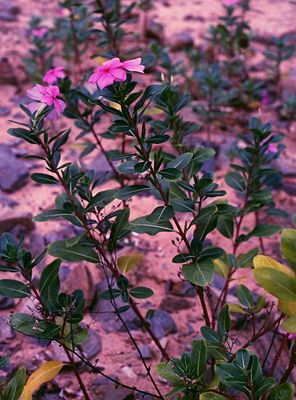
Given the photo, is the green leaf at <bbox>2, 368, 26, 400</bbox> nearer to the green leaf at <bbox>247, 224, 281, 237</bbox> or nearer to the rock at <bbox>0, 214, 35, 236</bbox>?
the green leaf at <bbox>247, 224, 281, 237</bbox>

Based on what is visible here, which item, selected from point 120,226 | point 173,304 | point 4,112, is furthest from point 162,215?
point 4,112

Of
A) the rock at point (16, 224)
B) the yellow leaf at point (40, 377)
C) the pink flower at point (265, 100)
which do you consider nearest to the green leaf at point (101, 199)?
the yellow leaf at point (40, 377)

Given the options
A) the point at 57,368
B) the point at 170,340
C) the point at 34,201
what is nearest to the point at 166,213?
the point at 57,368

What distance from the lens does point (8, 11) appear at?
22.2ft

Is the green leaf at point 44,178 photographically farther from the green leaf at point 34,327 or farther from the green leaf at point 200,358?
the green leaf at point 200,358

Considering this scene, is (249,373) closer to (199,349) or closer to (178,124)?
(199,349)

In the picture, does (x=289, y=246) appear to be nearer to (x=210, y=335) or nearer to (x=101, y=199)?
(x=210, y=335)

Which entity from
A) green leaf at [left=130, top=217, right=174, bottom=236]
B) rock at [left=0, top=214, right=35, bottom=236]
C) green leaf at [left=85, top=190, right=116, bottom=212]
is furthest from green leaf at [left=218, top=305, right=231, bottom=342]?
rock at [left=0, top=214, right=35, bottom=236]

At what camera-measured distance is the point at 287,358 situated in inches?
103

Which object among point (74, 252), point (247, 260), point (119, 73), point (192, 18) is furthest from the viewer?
point (192, 18)

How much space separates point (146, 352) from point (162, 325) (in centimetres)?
21

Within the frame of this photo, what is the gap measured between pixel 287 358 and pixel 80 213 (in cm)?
128

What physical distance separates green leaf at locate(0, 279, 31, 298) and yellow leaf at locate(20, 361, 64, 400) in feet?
1.18

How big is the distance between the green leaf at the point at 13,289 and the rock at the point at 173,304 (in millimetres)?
1064
